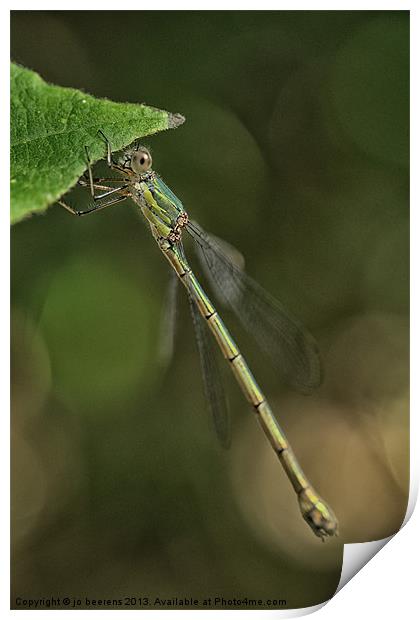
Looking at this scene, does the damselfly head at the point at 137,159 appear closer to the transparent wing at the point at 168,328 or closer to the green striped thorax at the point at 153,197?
the green striped thorax at the point at 153,197

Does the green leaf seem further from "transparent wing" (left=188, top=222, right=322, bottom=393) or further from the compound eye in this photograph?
"transparent wing" (left=188, top=222, right=322, bottom=393)

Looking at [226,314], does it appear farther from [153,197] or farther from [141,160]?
[141,160]

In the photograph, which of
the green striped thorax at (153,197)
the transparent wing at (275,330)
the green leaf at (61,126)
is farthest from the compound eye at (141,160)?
the transparent wing at (275,330)

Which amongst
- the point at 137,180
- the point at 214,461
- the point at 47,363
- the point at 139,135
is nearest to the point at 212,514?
the point at 214,461

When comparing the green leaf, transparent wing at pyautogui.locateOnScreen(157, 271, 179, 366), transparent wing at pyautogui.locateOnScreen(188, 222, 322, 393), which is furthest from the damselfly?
the green leaf

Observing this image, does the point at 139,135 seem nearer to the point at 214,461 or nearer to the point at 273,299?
the point at 273,299

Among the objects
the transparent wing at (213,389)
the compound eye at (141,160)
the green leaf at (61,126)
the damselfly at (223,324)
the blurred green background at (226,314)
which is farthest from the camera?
the transparent wing at (213,389)
